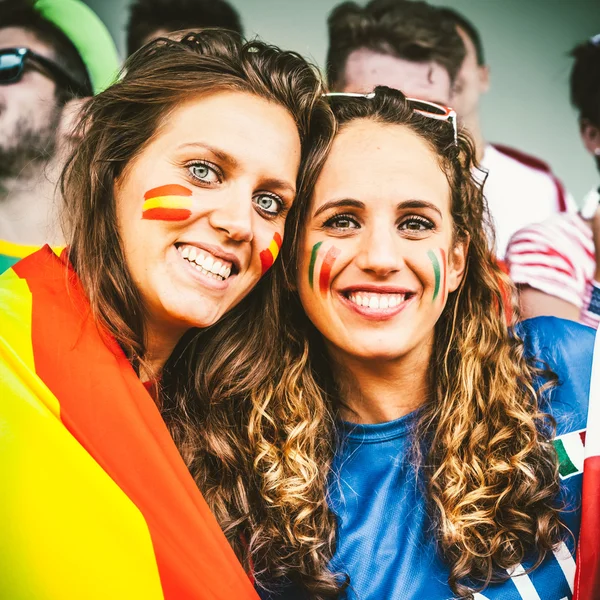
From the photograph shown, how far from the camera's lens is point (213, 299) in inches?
79.0

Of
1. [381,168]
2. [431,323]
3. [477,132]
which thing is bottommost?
[431,323]

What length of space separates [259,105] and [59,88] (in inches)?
48.0

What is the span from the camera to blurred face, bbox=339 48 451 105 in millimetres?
3033

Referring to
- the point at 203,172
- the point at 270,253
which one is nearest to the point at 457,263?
the point at 270,253

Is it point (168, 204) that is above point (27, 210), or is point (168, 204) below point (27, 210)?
above

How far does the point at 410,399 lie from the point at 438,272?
1.43 ft

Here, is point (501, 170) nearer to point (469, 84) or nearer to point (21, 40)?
point (469, 84)

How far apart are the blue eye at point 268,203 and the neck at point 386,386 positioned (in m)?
0.53

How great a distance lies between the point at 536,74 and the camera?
10.6 feet

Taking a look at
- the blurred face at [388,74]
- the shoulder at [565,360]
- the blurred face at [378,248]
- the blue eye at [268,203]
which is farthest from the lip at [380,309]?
the blurred face at [388,74]

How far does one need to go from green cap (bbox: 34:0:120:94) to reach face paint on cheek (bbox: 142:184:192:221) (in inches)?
47.7

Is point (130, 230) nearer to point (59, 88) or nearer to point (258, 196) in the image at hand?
point (258, 196)

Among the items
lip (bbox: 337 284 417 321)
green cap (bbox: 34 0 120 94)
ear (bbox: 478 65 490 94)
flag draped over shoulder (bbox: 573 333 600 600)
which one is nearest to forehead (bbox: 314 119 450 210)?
lip (bbox: 337 284 417 321)

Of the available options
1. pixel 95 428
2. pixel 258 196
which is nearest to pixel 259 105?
pixel 258 196
